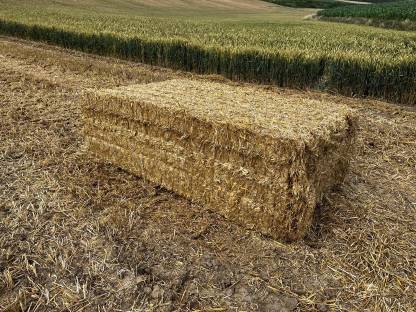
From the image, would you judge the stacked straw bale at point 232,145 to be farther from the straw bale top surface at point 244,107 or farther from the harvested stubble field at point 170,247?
the harvested stubble field at point 170,247

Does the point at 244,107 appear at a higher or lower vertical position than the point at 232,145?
higher

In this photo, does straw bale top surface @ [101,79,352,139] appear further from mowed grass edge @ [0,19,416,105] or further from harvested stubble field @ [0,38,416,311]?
mowed grass edge @ [0,19,416,105]

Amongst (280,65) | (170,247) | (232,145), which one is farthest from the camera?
(280,65)

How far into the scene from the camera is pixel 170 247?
4.19 meters

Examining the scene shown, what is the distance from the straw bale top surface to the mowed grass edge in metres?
5.72

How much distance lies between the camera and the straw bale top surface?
4332 millimetres

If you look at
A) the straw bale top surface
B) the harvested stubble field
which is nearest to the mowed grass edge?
the harvested stubble field

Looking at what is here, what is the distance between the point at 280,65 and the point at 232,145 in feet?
25.5

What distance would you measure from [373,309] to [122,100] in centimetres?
369

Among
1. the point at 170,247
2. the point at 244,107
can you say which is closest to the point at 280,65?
the point at 244,107

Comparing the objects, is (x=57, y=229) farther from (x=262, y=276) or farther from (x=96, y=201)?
(x=262, y=276)

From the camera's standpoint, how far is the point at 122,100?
5328 mm

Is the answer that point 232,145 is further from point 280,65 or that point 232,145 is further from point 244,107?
point 280,65

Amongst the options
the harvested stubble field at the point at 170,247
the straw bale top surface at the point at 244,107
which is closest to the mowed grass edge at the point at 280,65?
the harvested stubble field at the point at 170,247
